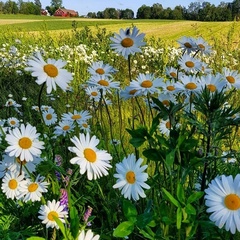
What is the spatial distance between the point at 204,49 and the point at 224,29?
11.7 meters

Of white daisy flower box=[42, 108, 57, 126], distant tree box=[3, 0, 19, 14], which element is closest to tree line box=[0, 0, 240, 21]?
distant tree box=[3, 0, 19, 14]

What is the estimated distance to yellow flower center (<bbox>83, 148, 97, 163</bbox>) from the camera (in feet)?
3.51

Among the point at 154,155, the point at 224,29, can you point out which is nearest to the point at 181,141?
the point at 154,155

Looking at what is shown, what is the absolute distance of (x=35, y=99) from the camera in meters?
3.92

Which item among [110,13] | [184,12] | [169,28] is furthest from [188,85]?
[110,13]

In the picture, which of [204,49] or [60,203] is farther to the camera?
[204,49]

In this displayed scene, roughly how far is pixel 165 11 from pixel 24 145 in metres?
40.3

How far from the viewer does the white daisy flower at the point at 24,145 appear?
112 centimetres

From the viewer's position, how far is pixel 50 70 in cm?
124

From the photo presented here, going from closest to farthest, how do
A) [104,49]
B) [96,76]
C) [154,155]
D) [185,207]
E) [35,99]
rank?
[185,207]
[154,155]
[96,76]
[35,99]
[104,49]

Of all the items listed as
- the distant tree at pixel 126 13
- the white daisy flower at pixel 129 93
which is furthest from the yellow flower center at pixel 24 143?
the distant tree at pixel 126 13

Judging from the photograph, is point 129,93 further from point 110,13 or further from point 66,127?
point 110,13

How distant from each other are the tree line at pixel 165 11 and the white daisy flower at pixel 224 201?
18.0m

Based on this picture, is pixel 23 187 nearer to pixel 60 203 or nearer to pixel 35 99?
pixel 60 203
